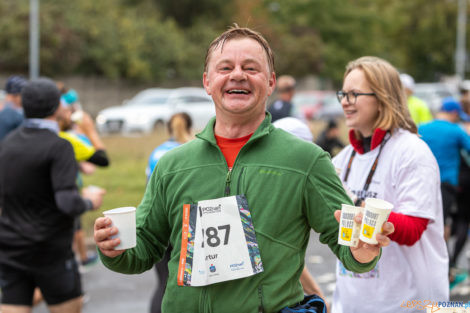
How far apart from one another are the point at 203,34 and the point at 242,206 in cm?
3927

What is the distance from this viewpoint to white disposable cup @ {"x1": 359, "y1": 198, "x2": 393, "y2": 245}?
1.93m

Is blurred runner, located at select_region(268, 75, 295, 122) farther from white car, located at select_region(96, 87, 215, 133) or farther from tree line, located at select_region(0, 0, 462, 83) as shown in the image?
tree line, located at select_region(0, 0, 462, 83)

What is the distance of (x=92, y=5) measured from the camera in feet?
115

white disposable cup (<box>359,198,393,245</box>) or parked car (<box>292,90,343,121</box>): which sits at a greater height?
white disposable cup (<box>359,198,393,245</box>)

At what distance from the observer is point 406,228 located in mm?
2746

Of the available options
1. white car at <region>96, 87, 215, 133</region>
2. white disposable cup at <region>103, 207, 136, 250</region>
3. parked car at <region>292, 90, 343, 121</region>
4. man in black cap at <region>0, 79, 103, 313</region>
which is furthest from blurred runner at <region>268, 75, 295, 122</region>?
parked car at <region>292, 90, 343, 121</region>

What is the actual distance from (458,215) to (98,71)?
102ft

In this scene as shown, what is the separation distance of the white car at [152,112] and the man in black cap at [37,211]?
1737 cm

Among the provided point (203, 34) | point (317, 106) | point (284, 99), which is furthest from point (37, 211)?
point (203, 34)

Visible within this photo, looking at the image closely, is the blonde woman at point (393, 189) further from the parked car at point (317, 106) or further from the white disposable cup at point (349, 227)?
the parked car at point (317, 106)

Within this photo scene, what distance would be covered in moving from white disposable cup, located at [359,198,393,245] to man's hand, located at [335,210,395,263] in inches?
0.8

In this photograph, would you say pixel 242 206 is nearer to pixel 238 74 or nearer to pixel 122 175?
pixel 238 74

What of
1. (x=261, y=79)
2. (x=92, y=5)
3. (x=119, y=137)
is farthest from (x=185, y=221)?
(x=92, y=5)

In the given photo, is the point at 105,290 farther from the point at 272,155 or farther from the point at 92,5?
the point at 92,5
